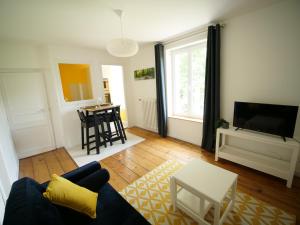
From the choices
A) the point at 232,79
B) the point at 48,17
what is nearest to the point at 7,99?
the point at 48,17

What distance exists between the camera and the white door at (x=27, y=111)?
2930mm

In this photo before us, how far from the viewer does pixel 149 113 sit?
4.22 meters

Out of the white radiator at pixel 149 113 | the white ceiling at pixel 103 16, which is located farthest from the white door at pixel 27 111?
the white radiator at pixel 149 113

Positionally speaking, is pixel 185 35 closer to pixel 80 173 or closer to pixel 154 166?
pixel 154 166

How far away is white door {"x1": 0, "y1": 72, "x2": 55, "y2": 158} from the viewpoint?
2.93 metres

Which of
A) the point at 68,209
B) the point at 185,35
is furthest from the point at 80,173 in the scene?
the point at 185,35

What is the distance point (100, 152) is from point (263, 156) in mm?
3077

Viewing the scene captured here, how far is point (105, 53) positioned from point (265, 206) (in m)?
4.40

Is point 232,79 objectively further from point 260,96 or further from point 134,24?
point 134,24

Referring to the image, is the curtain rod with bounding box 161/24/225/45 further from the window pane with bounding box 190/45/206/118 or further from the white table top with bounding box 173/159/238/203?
the white table top with bounding box 173/159/238/203

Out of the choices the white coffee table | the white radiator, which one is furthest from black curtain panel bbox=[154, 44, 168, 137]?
the white coffee table

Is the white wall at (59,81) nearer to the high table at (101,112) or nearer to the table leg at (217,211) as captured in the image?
the high table at (101,112)

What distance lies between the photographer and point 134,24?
234 centimetres

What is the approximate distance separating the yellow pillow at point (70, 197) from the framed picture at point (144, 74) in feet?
10.5
